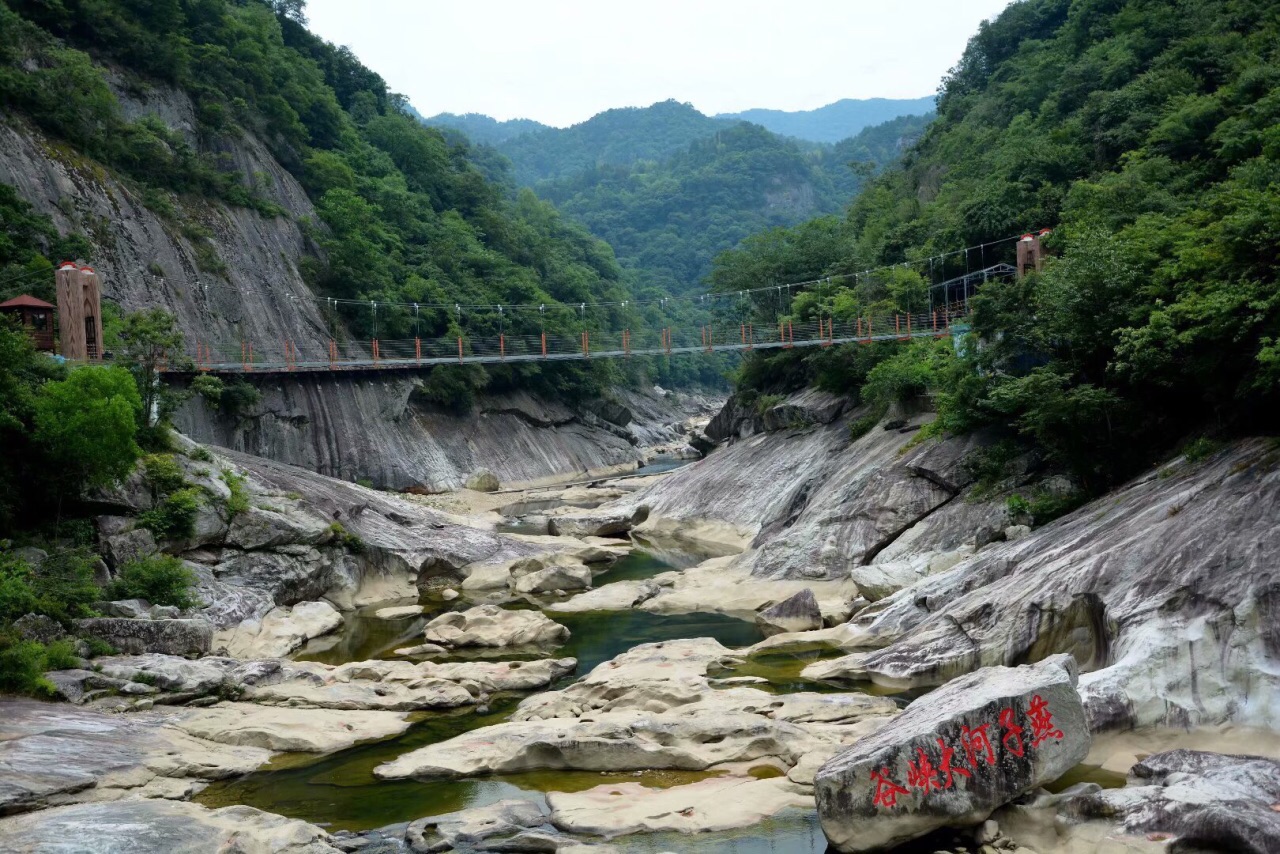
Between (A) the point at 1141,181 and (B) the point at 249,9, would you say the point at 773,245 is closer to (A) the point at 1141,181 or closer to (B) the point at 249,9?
(A) the point at 1141,181

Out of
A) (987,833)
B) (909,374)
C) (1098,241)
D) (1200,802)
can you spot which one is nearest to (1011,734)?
(987,833)

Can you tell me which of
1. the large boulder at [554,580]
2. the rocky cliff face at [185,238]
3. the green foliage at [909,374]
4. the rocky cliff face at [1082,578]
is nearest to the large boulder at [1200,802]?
the rocky cliff face at [1082,578]

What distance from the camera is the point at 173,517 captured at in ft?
62.3

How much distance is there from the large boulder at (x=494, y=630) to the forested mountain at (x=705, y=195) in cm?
7781

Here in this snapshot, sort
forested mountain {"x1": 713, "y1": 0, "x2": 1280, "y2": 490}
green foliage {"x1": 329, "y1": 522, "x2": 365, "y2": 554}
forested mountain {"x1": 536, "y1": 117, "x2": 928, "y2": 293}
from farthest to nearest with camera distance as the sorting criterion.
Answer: forested mountain {"x1": 536, "y1": 117, "x2": 928, "y2": 293} → green foliage {"x1": 329, "y1": 522, "x2": 365, "y2": 554} → forested mountain {"x1": 713, "y1": 0, "x2": 1280, "y2": 490}

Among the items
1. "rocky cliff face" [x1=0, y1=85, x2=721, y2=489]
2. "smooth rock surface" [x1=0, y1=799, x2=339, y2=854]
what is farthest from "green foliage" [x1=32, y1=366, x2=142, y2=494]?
"rocky cliff face" [x1=0, y1=85, x2=721, y2=489]

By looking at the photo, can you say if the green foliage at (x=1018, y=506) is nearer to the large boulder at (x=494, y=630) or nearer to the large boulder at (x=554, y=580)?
the large boulder at (x=494, y=630)

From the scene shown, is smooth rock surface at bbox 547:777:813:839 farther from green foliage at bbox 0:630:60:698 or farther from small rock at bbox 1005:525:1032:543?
small rock at bbox 1005:525:1032:543

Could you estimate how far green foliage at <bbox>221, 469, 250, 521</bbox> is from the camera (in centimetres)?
2028

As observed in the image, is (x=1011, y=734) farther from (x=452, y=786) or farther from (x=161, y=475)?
(x=161, y=475)

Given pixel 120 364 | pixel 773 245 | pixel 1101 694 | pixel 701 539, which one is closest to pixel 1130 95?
pixel 773 245

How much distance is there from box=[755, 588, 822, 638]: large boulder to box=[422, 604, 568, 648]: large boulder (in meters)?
3.53

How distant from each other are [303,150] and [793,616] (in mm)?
41068

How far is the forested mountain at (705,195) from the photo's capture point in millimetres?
104312
